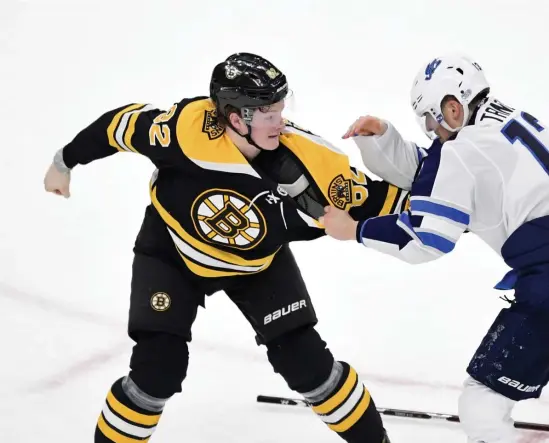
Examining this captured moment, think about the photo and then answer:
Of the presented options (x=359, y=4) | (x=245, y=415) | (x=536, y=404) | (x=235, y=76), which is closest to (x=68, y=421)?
(x=245, y=415)

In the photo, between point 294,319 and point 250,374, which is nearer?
point 294,319

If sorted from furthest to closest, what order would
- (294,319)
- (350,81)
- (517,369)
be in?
(350,81) < (294,319) < (517,369)

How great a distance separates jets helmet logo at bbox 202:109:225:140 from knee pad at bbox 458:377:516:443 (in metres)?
0.94

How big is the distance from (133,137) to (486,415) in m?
1.20

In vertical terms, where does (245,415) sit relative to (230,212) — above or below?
below

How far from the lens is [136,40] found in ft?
18.3

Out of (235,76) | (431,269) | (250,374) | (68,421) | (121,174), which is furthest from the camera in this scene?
(121,174)

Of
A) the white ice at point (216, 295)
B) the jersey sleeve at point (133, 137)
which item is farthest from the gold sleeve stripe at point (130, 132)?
the white ice at point (216, 295)

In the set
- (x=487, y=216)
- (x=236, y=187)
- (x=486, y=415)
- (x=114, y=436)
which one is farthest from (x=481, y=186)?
(x=114, y=436)

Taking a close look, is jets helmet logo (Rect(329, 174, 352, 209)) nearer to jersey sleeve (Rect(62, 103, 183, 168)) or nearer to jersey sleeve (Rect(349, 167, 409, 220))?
jersey sleeve (Rect(349, 167, 409, 220))

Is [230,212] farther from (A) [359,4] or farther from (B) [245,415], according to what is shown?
(A) [359,4]

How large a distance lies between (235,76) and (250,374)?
133 cm

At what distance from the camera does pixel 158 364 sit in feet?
7.97

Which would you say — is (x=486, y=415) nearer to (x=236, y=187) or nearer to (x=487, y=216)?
(x=487, y=216)
